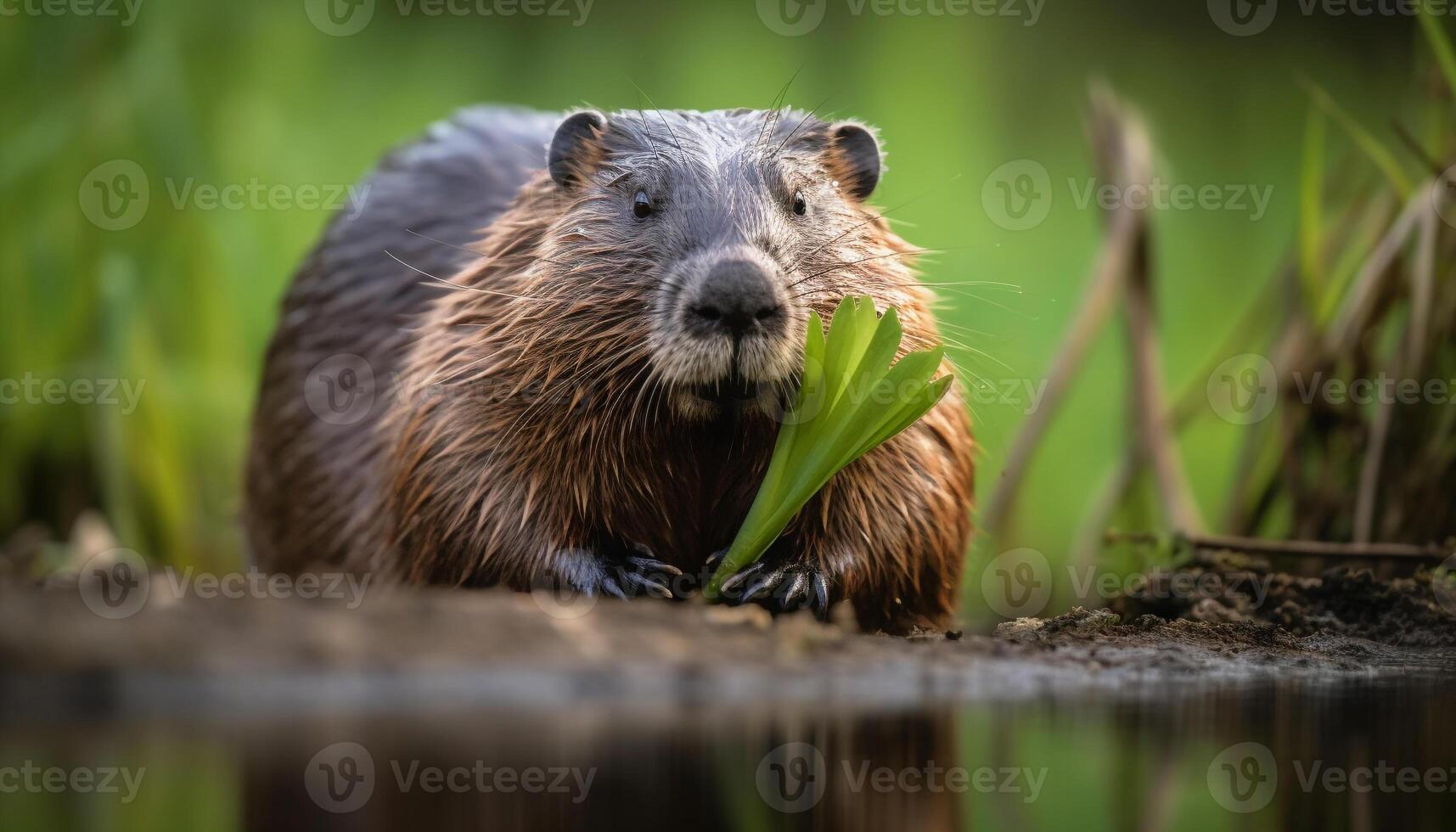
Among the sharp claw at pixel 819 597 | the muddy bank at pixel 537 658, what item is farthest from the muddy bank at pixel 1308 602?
the sharp claw at pixel 819 597

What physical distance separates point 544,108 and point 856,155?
147 inches

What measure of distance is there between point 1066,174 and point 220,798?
643cm

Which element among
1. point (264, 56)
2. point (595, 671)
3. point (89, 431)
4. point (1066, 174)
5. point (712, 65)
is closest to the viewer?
point (595, 671)

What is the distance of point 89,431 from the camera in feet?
16.9

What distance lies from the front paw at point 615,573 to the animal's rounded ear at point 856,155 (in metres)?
1.06

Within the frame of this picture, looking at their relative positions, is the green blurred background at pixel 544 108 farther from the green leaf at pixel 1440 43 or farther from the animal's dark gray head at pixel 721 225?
the green leaf at pixel 1440 43

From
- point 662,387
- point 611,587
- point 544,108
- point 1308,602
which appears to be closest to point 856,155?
point 662,387

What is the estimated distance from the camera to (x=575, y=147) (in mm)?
3475

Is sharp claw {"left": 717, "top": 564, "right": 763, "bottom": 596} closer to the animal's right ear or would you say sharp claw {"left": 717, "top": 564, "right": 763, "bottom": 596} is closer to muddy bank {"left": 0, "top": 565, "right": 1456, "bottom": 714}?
muddy bank {"left": 0, "top": 565, "right": 1456, "bottom": 714}

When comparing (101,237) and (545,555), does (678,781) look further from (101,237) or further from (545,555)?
(101,237)

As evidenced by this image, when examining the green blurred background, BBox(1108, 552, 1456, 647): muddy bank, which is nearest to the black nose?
the green blurred background

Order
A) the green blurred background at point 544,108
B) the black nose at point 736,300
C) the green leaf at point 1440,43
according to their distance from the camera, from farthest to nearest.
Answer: the green blurred background at point 544,108 → the green leaf at point 1440,43 → the black nose at point 736,300

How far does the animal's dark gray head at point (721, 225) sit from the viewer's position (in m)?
2.85

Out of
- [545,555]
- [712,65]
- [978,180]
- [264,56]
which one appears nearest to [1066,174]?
[978,180]
